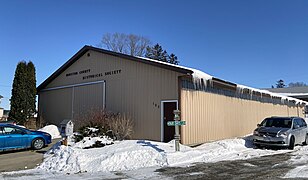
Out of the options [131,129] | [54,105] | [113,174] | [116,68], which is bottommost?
[113,174]

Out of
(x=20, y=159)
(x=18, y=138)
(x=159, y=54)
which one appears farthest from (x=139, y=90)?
(x=159, y=54)

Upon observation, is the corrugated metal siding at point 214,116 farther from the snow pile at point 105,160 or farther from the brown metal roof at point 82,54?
the snow pile at point 105,160

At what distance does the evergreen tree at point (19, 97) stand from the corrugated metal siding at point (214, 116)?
13.0 metres

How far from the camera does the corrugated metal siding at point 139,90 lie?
14094 millimetres

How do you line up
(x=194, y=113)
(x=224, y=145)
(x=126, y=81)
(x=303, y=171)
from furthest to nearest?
(x=126, y=81), (x=194, y=113), (x=224, y=145), (x=303, y=171)

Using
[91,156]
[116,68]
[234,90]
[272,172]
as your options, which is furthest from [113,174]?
[234,90]

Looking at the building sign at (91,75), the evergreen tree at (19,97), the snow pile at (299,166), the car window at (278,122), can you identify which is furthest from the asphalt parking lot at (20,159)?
the car window at (278,122)

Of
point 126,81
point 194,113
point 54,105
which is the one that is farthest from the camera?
point 54,105

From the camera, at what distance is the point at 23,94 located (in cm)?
2042

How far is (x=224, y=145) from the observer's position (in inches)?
517

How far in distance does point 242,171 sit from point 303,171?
1728 millimetres

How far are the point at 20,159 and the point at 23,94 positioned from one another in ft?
34.2

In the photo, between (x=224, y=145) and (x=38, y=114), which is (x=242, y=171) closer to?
(x=224, y=145)

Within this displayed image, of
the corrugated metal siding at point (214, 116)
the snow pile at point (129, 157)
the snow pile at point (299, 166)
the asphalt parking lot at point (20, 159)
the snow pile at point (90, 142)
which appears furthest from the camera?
the corrugated metal siding at point (214, 116)
